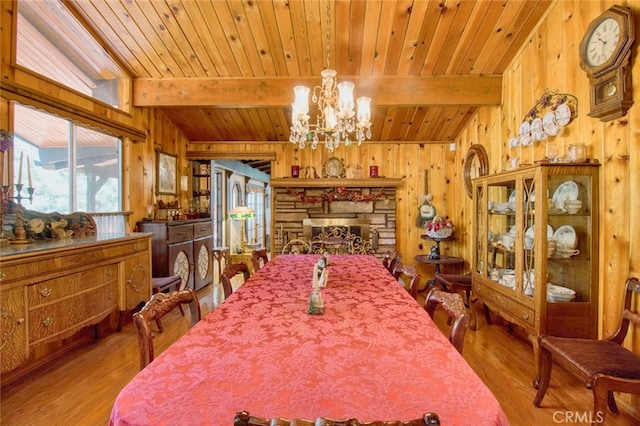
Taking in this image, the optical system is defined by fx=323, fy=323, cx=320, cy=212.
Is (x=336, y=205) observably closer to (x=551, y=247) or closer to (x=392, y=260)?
(x=392, y=260)

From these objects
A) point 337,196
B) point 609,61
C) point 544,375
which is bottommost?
point 544,375

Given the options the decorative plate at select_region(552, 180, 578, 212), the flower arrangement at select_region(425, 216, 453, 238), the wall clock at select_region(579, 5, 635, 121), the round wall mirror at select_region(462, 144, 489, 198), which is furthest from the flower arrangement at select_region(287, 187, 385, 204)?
the wall clock at select_region(579, 5, 635, 121)

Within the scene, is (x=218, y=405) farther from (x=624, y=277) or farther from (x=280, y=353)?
(x=624, y=277)

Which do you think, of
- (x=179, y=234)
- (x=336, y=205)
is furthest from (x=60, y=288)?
(x=336, y=205)

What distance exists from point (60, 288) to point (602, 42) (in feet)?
12.9

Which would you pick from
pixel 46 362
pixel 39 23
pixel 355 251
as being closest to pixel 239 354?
pixel 46 362

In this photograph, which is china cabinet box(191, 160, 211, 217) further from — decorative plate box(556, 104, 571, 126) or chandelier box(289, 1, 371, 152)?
decorative plate box(556, 104, 571, 126)

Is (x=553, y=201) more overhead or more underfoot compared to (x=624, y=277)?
more overhead

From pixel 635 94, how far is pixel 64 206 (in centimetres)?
438

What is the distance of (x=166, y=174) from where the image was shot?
4520 millimetres

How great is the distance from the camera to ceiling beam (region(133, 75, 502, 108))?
3.52 metres

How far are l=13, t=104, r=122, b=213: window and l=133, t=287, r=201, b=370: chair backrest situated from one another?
6.30ft

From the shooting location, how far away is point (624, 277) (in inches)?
80.4

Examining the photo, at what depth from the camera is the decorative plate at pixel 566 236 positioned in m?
2.34
